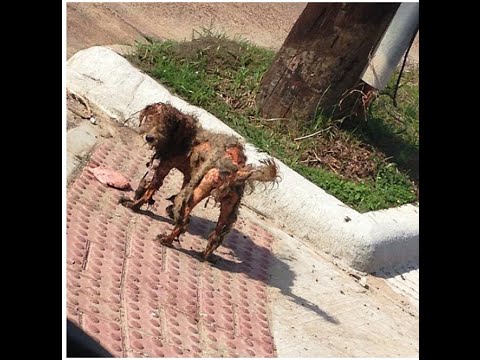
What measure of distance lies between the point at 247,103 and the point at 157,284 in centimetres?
282

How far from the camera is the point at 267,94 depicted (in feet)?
23.6

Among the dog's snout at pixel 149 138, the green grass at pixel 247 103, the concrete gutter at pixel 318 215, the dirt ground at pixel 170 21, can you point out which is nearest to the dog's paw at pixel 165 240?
the dog's snout at pixel 149 138

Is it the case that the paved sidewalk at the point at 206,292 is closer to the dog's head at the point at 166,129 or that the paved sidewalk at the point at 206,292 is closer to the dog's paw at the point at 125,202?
the dog's paw at the point at 125,202

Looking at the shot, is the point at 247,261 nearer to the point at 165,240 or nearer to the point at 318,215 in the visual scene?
the point at 165,240

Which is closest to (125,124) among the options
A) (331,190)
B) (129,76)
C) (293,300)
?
(129,76)

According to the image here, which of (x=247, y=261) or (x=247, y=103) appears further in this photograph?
(x=247, y=103)

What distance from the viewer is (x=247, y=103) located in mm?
7328

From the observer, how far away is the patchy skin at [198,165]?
502cm

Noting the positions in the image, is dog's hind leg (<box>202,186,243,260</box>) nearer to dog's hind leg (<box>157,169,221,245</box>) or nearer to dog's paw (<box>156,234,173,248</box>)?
dog's hind leg (<box>157,169,221,245</box>)

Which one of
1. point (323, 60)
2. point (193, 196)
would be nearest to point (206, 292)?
point (193, 196)

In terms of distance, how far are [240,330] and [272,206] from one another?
5.62 feet

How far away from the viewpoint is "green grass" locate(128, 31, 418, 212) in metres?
6.75

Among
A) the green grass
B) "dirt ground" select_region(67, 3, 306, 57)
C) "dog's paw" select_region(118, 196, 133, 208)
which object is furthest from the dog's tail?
"dirt ground" select_region(67, 3, 306, 57)

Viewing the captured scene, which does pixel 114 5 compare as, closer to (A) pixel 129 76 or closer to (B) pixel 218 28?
(B) pixel 218 28
